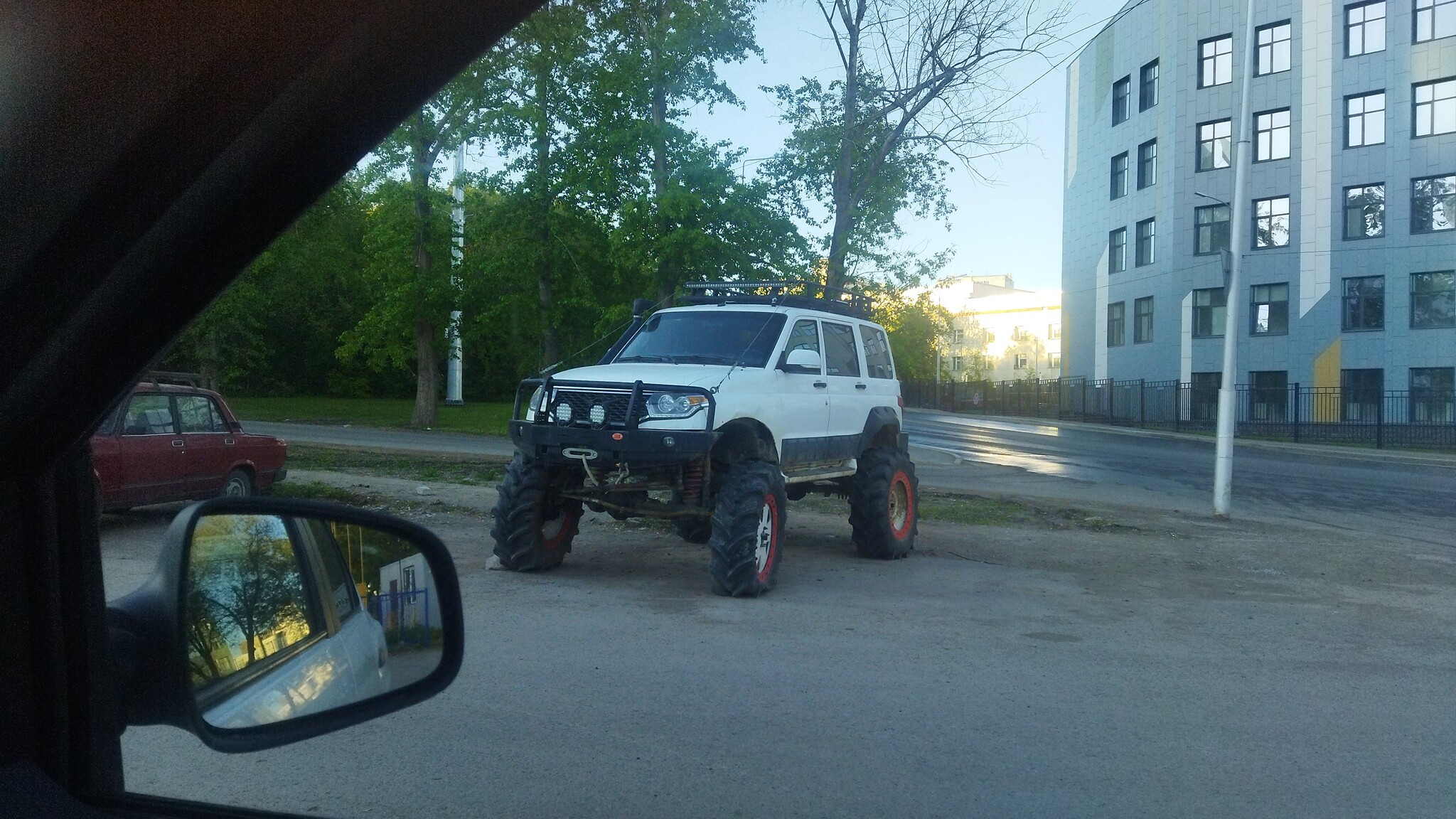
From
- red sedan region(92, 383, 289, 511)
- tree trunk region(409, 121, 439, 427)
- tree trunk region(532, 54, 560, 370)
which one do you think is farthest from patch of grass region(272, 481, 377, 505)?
tree trunk region(409, 121, 439, 427)

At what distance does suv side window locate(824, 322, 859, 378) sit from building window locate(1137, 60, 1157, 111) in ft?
127

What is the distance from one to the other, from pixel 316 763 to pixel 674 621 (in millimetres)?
3347

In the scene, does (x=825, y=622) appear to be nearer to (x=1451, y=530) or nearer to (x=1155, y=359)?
(x=1451, y=530)

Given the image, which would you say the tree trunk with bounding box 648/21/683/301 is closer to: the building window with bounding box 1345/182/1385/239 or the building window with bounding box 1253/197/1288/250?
the building window with bounding box 1253/197/1288/250

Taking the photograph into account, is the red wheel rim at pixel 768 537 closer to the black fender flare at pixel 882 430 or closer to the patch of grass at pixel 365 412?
the black fender flare at pixel 882 430

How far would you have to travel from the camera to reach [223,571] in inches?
81.1

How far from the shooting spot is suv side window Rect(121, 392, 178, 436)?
967 cm

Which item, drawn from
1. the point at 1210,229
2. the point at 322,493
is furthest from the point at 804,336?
the point at 1210,229

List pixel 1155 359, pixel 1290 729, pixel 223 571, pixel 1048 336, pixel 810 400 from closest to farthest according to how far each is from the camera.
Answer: pixel 223 571 < pixel 1290 729 < pixel 810 400 < pixel 1155 359 < pixel 1048 336

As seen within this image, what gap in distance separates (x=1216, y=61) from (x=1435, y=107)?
7.54 metres

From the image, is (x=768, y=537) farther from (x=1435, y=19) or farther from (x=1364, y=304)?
(x=1435, y=19)

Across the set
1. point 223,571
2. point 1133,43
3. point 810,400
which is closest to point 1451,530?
point 810,400

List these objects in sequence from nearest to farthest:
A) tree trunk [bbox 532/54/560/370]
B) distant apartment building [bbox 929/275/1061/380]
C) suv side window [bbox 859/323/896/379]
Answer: suv side window [bbox 859/323/896/379] < tree trunk [bbox 532/54/560/370] < distant apartment building [bbox 929/275/1061/380]

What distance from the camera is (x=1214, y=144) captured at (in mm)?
42281
